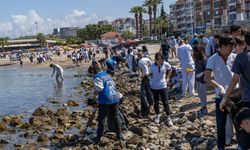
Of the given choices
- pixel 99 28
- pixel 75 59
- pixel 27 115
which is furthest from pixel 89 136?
pixel 99 28

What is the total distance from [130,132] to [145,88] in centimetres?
205

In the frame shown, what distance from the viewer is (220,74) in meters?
7.08

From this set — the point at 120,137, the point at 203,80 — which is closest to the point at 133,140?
the point at 120,137

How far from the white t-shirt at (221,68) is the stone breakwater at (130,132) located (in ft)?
4.71

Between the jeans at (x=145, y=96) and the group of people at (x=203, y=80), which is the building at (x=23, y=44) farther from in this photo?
the group of people at (x=203, y=80)

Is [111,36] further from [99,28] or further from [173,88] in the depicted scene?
[173,88]

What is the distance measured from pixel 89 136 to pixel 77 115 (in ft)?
14.8

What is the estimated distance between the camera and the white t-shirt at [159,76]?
34.3 feet

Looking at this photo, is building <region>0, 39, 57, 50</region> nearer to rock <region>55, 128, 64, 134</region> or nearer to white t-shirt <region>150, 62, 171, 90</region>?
rock <region>55, 128, 64, 134</region>

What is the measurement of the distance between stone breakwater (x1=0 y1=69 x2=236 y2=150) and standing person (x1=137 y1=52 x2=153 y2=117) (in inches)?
11.8

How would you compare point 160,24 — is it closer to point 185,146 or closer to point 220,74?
point 185,146

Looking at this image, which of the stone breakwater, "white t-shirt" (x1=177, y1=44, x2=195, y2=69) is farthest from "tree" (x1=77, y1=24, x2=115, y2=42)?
"white t-shirt" (x1=177, y1=44, x2=195, y2=69)

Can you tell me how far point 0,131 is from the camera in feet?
49.2

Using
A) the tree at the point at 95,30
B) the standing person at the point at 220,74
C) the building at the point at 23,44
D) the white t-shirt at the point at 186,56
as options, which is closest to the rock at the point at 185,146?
the standing person at the point at 220,74
